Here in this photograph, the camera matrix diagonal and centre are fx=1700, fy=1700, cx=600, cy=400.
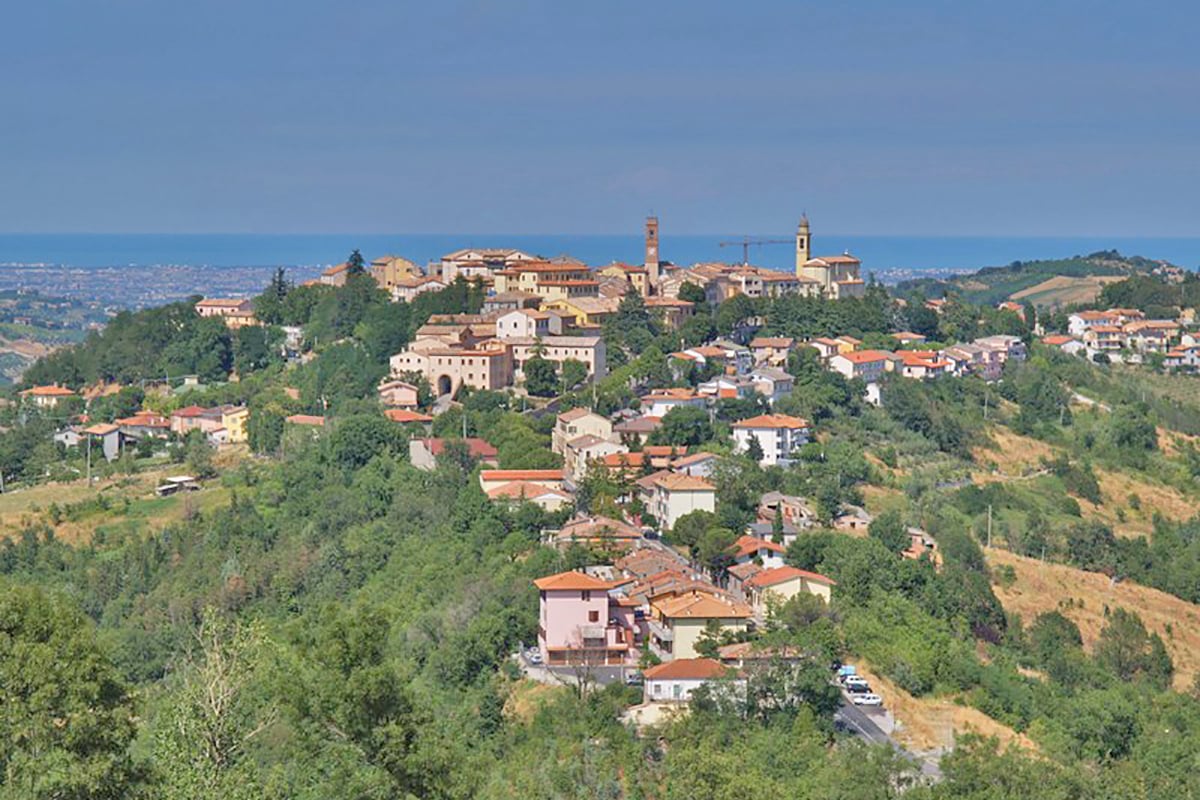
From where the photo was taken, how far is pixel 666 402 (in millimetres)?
43000

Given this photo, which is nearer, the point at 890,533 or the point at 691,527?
the point at 691,527

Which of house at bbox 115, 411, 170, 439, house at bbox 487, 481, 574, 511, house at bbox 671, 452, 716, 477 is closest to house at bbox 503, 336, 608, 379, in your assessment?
house at bbox 671, 452, 716, 477

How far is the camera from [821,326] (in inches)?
2051

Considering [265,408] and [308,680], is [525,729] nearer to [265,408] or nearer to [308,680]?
[308,680]

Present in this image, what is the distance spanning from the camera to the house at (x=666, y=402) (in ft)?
141

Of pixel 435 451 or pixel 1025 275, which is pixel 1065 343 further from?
pixel 1025 275

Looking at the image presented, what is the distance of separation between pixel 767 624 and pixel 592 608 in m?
2.97

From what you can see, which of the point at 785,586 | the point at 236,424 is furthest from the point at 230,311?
the point at 785,586

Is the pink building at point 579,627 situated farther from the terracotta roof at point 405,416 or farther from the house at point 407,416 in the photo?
the terracotta roof at point 405,416

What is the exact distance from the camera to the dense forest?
16.7 meters

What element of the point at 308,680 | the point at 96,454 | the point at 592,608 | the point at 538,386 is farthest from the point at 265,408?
the point at 308,680

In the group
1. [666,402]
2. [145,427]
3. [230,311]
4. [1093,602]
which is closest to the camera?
[1093,602]

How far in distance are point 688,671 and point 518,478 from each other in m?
11.3

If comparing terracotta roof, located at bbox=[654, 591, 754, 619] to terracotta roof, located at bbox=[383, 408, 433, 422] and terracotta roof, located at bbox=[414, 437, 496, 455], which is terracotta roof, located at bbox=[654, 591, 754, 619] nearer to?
terracotta roof, located at bbox=[414, 437, 496, 455]
